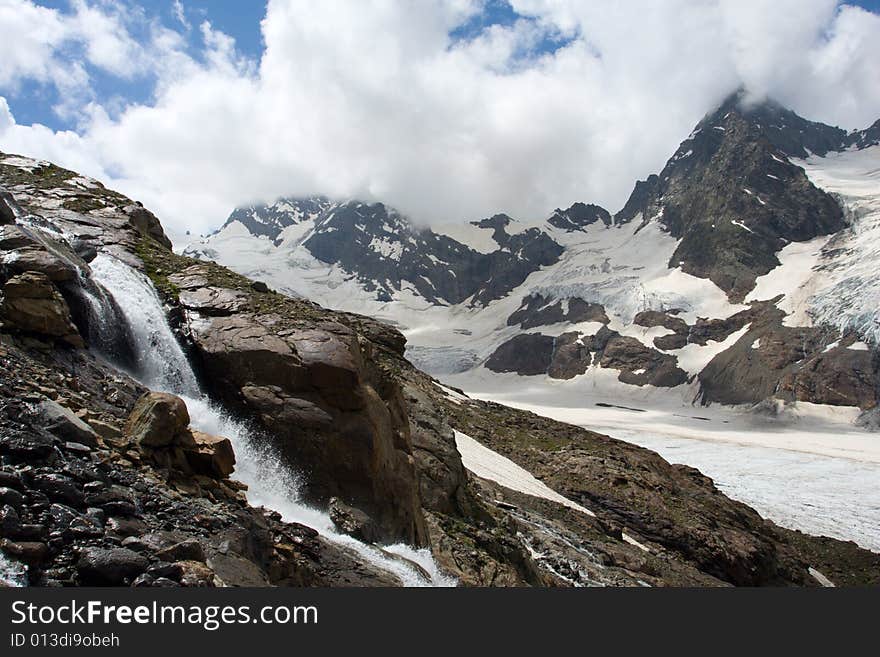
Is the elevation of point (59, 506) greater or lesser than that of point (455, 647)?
greater

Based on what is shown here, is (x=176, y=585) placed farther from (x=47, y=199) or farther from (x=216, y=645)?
(x=47, y=199)

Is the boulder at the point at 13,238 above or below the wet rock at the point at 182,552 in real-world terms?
above

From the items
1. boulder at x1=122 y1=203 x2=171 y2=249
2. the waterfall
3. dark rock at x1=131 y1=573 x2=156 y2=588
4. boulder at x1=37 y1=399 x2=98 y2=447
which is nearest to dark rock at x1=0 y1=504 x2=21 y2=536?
dark rock at x1=131 y1=573 x2=156 y2=588

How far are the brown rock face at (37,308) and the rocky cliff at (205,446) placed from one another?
0.03m

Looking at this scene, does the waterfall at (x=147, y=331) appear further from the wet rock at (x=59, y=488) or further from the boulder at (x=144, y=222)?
the wet rock at (x=59, y=488)

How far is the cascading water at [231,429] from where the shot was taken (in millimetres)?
14844

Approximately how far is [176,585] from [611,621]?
6.41 metres

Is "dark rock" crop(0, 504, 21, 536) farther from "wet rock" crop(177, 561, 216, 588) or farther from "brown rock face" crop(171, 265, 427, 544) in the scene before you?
"brown rock face" crop(171, 265, 427, 544)

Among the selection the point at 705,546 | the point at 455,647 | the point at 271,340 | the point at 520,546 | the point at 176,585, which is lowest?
the point at 705,546

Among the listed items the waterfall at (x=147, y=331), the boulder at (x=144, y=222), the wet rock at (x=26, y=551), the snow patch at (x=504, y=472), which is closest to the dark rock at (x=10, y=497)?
the wet rock at (x=26, y=551)

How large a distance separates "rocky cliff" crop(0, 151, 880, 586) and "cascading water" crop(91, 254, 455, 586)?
0.30m

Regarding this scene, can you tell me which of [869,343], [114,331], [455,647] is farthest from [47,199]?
[869,343]

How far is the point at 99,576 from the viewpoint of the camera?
7992mm

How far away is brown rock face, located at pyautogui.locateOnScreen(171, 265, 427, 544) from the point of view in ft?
53.5
